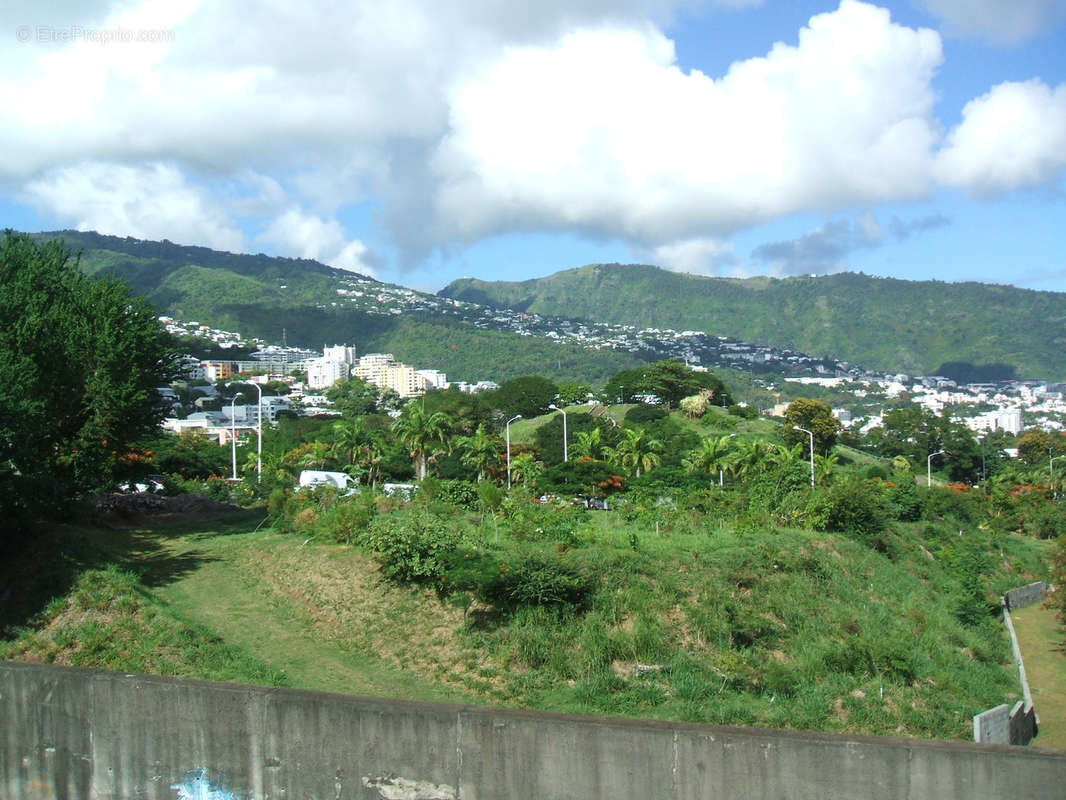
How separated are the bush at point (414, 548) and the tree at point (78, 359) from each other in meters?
8.04

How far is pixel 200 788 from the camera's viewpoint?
260 inches

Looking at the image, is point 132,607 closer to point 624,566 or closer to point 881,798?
point 624,566

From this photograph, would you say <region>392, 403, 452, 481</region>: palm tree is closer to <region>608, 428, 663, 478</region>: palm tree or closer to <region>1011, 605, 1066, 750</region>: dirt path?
<region>608, 428, 663, 478</region>: palm tree

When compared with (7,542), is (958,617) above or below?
below

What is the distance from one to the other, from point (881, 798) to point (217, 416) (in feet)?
366

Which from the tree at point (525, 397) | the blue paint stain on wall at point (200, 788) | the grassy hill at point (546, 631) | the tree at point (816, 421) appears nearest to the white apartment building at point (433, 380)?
the tree at point (525, 397)

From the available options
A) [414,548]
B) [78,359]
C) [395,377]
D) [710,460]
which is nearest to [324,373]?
[395,377]

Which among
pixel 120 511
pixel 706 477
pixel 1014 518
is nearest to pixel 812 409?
pixel 1014 518

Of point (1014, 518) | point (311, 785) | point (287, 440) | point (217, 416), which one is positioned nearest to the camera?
point (311, 785)

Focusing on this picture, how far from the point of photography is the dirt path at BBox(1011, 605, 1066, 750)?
17373mm

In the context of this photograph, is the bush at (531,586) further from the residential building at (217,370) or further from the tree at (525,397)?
the residential building at (217,370)

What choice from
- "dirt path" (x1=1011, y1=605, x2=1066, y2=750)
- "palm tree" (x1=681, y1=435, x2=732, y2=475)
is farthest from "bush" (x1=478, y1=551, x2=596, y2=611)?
"palm tree" (x1=681, y1=435, x2=732, y2=475)

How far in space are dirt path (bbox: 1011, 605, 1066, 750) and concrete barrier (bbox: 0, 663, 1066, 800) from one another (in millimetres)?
10850

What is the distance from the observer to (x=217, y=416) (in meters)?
110
